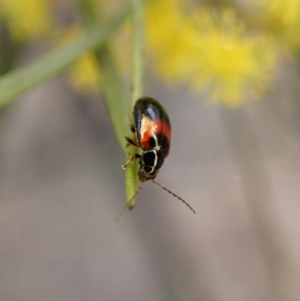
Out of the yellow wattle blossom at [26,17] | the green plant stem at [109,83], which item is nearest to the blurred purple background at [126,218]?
the yellow wattle blossom at [26,17]

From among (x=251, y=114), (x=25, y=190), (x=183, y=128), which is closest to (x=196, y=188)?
(x=183, y=128)

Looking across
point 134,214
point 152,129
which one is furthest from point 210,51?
point 134,214

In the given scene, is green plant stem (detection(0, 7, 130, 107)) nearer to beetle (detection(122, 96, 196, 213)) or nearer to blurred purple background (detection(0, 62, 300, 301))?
beetle (detection(122, 96, 196, 213))

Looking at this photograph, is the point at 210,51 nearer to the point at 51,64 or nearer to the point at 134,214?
the point at 51,64

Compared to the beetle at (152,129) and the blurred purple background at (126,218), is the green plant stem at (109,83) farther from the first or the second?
the blurred purple background at (126,218)

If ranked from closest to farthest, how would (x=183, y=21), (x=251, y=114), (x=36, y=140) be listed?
(x=183, y=21) < (x=251, y=114) < (x=36, y=140)

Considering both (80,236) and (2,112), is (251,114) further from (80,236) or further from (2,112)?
(2,112)

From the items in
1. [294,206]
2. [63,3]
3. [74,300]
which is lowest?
[74,300]
